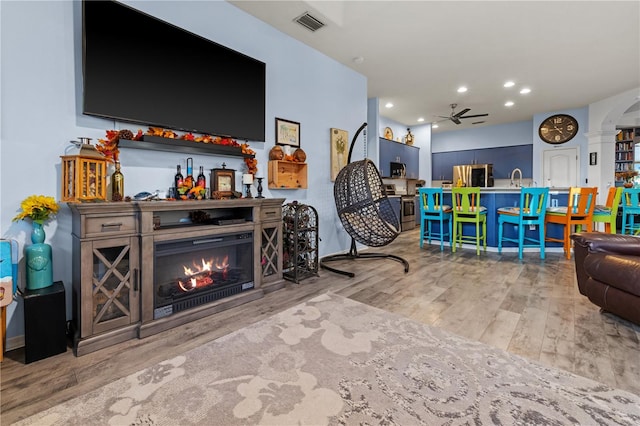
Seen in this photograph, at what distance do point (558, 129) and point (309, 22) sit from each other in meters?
7.22

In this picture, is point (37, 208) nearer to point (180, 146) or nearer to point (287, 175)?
point (180, 146)

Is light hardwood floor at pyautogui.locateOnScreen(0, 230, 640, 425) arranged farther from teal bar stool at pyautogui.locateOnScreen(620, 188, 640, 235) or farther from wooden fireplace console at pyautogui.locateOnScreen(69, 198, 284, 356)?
teal bar stool at pyautogui.locateOnScreen(620, 188, 640, 235)

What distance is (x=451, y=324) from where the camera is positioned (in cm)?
214

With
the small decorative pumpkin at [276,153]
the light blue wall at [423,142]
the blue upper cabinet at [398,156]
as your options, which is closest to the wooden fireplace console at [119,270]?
the small decorative pumpkin at [276,153]

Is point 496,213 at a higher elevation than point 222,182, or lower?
lower

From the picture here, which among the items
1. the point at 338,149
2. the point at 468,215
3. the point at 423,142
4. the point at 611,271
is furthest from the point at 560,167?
the point at 611,271

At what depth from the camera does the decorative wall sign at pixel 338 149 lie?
4230 mm

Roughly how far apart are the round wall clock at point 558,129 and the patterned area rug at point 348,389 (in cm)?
781

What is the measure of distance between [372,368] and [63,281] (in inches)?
84.4

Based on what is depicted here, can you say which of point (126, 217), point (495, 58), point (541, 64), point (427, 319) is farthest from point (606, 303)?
point (541, 64)

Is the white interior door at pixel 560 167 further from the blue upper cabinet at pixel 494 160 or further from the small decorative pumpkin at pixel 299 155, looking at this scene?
the small decorative pumpkin at pixel 299 155

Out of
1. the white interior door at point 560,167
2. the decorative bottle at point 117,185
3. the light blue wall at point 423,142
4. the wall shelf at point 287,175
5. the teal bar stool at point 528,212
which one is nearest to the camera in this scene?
the decorative bottle at point 117,185

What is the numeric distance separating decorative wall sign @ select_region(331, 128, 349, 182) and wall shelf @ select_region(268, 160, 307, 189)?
0.74 meters

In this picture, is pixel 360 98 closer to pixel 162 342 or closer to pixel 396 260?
pixel 396 260
